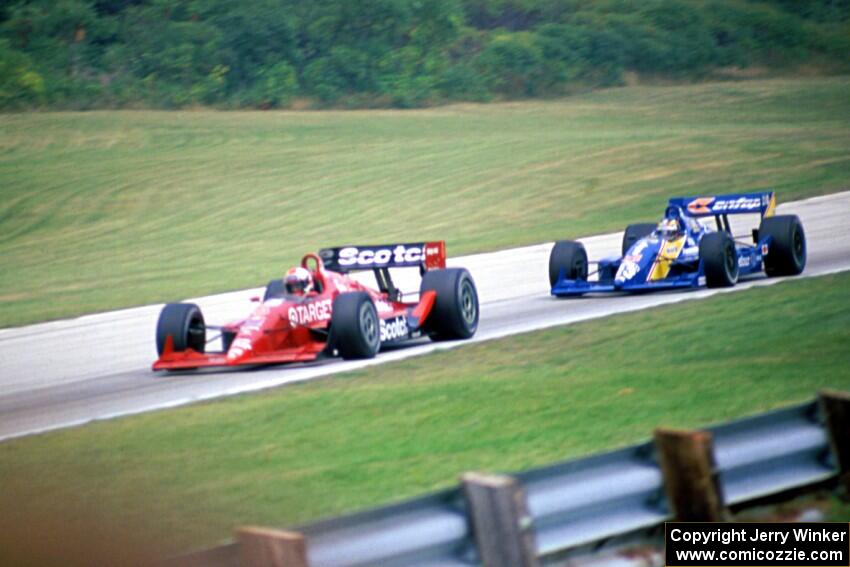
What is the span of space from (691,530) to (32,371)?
40.1ft

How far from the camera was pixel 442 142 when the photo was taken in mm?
48875

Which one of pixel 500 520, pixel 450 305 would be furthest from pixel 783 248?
pixel 500 520

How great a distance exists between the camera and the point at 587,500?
6566 millimetres

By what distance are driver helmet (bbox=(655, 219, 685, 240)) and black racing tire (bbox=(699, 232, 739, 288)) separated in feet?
1.37

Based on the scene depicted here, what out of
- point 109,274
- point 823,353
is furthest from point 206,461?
point 109,274

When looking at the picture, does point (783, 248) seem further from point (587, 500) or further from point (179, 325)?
point (587, 500)

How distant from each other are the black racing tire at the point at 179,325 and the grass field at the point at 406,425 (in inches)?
86.8

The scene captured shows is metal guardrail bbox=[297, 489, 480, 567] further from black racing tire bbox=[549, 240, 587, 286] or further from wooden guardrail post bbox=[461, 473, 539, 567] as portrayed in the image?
black racing tire bbox=[549, 240, 587, 286]

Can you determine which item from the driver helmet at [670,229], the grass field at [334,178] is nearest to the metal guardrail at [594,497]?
the driver helmet at [670,229]

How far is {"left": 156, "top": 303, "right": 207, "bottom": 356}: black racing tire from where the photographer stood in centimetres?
1560

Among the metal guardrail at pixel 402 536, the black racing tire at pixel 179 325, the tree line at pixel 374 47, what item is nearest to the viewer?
the metal guardrail at pixel 402 536

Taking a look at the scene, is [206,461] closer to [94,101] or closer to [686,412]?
[686,412]

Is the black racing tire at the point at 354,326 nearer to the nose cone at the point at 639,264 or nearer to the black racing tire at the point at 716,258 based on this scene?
the nose cone at the point at 639,264

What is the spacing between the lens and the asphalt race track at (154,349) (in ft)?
46.8
